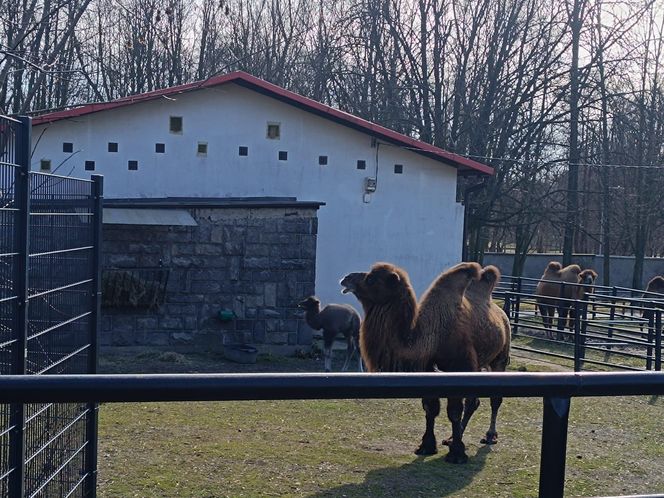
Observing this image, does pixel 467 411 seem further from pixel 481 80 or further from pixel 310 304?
pixel 481 80

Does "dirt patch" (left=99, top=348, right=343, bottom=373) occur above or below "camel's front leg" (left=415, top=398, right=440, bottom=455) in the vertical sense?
below

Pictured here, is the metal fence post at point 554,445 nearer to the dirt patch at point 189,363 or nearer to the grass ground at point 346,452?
the grass ground at point 346,452

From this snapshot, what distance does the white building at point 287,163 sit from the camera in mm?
19094

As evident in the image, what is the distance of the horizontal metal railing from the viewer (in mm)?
2090

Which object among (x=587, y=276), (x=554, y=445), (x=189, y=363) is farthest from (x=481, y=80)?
(x=554, y=445)

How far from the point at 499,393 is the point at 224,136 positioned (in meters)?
17.7

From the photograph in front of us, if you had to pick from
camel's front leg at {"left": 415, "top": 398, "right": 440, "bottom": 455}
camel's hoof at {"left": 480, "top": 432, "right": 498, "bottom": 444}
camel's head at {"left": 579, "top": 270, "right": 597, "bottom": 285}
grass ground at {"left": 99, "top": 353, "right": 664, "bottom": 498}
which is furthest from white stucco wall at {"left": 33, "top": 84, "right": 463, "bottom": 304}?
camel's front leg at {"left": 415, "top": 398, "right": 440, "bottom": 455}

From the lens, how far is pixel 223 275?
640 inches

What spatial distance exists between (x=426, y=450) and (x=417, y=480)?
0.93m

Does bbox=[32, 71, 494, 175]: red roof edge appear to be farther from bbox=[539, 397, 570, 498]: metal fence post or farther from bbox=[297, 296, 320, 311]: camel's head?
bbox=[539, 397, 570, 498]: metal fence post

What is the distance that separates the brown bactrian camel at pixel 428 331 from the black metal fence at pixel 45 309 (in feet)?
11.0

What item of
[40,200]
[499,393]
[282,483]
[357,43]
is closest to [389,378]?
[499,393]

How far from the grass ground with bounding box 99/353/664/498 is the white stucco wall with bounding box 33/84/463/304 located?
29.0 feet

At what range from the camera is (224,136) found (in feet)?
64.2
